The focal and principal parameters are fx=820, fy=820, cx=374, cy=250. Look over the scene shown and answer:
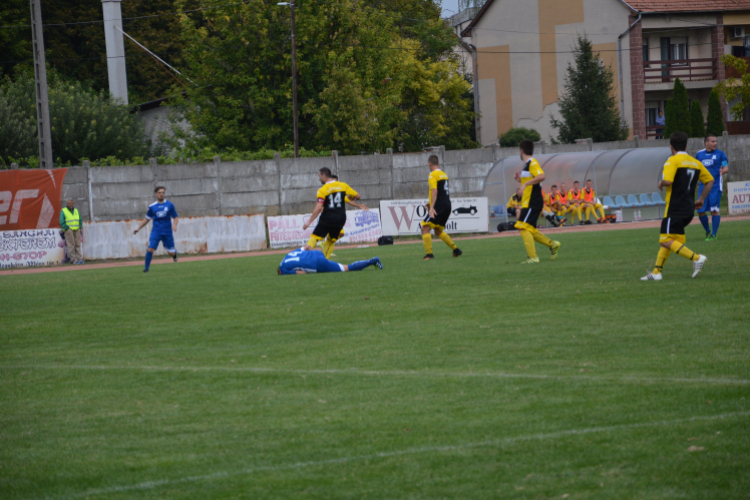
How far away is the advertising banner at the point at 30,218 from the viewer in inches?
956

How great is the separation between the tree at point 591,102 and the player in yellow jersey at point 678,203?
3320 centimetres

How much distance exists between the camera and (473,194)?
32844 mm

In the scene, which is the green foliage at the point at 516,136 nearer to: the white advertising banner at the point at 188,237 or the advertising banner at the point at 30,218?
the white advertising banner at the point at 188,237

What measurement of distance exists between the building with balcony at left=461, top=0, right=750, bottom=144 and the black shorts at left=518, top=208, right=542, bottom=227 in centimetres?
3491

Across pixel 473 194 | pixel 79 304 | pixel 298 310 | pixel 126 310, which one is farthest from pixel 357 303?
pixel 473 194

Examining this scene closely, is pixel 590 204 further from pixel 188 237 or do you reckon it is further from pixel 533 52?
pixel 533 52

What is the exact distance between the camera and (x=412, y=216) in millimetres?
27125

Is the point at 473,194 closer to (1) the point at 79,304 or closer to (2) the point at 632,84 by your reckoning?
(2) the point at 632,84

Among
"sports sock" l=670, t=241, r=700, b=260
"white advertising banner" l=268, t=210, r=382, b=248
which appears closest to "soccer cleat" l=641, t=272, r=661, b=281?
"sports sock" l=670, t=241, r=700, b=260

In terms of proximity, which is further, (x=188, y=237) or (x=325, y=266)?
(x=188, y=237)

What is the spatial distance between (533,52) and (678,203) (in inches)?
1591

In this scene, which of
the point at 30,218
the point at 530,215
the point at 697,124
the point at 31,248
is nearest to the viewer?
the point at 530,215

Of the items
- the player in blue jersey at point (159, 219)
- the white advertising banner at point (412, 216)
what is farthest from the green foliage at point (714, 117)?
the player in blue jersey at point (159, 219)

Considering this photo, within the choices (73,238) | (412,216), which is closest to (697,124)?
(412,216)
